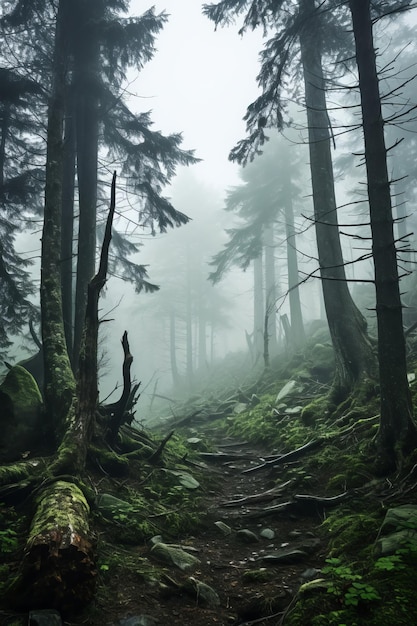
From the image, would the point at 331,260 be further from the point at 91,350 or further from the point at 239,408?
the point at 239,408

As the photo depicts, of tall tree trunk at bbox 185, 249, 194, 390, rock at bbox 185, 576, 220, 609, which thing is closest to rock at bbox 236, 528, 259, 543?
rock at bbox 185, 576, 220, 609

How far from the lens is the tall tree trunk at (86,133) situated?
29.6ft

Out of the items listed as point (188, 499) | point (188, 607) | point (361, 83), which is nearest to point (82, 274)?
point (188, 499)

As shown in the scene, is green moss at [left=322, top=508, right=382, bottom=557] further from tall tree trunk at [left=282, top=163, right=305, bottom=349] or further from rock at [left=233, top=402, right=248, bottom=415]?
tall tree trunk at [left=282, top=163, right=305, bottom=349]

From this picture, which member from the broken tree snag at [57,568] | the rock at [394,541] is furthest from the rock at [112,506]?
the rock at [394,541]

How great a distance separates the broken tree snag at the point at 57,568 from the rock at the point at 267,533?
2148 mm

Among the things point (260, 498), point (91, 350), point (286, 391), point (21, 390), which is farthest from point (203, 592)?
point (286, 391)

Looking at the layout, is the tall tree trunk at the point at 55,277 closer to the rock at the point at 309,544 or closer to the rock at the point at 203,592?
the rock at the point at 203,592

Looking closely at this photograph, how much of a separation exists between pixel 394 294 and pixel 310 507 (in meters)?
2.87

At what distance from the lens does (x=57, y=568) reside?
2631mm

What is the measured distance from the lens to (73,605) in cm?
257

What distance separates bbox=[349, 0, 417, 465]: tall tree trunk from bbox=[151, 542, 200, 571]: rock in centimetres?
263

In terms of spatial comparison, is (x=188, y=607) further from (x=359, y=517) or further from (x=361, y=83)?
(x=361, y=83)

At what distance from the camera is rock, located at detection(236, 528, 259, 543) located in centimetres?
421
